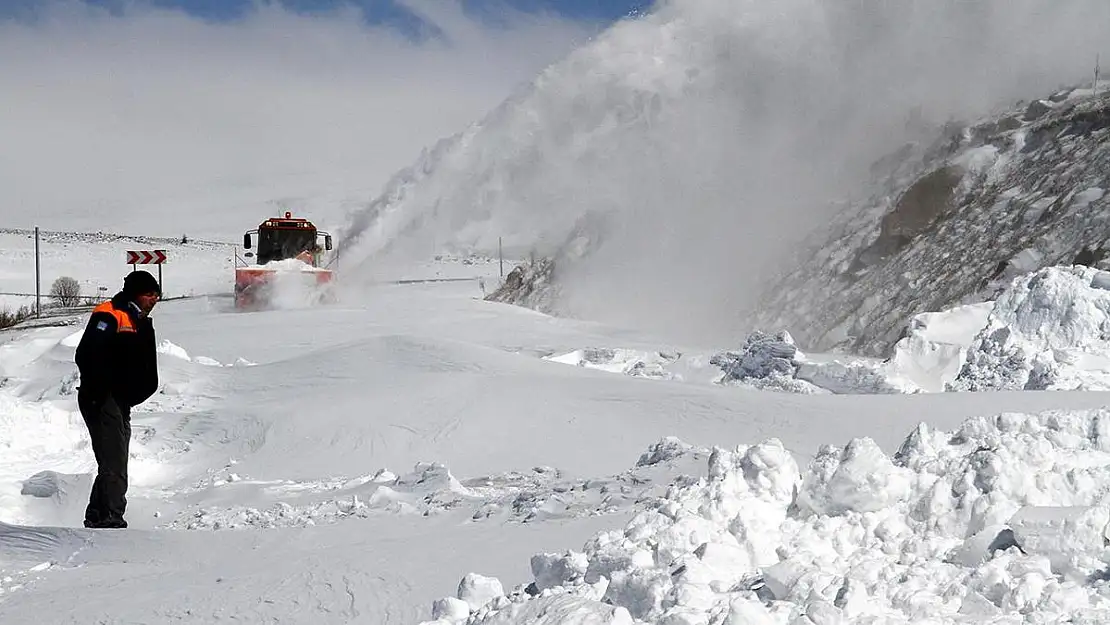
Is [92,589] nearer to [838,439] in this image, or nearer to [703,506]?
[703,506]

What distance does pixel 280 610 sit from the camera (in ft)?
11.5

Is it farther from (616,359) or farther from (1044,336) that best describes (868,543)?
(616,359)

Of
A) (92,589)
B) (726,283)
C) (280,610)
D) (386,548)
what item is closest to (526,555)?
(386,548)

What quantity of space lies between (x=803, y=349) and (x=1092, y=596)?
12657 millimetres

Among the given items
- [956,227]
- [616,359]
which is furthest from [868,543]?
[956,227]

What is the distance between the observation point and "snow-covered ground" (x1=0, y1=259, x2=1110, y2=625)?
2.72 metres

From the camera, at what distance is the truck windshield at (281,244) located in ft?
77.7

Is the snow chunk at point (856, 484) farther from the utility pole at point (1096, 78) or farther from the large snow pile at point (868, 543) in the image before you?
the utility pole at point (1096, 78)

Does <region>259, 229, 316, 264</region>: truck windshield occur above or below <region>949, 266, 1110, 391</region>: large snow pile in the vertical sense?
above

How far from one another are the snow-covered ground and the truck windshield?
13481 mm

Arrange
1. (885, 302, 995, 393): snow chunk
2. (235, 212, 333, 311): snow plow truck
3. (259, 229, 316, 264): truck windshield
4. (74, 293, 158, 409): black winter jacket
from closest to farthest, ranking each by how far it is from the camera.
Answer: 1. (74, 293, 158, 409): black winter jacket
2. (885, 302, 995, 393): snow chunk
3. (235, 212, 333, 311): snow plow truck
4. (259, 229, 316, 264): truck windshield

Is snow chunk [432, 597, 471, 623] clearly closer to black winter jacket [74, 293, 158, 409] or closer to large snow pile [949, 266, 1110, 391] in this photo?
black winter jacket [74, 293, 158, 409]

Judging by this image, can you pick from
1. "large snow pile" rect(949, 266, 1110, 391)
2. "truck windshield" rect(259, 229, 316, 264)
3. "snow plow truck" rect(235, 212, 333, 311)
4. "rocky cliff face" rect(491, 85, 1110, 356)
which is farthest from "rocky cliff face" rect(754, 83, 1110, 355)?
"truck windshield" rect(259, 229, 316, 264)

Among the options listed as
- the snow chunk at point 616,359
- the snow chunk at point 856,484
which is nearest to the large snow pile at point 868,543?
the snow chunk at point 856,484
